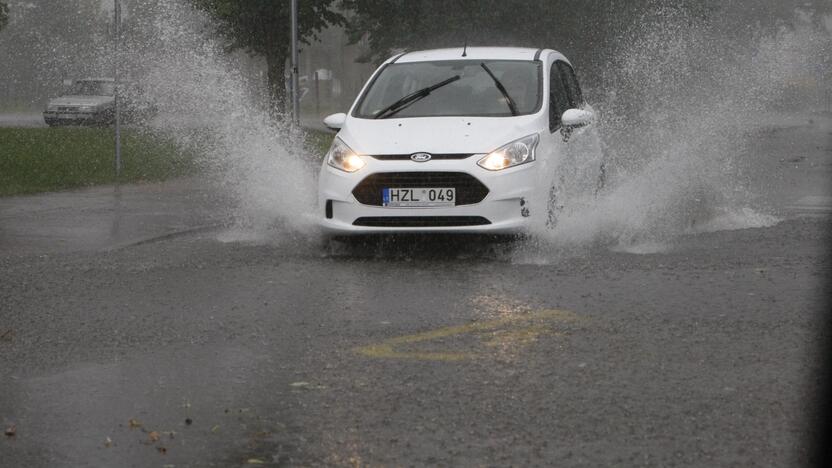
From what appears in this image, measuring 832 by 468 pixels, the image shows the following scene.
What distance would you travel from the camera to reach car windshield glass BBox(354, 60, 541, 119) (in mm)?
12703

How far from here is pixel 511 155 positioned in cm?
1177

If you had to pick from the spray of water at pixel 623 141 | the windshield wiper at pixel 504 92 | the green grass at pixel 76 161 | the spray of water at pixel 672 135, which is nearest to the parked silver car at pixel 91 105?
the spray of water at pixel 623 141

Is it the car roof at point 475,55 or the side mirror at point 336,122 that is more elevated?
the car roof at point 475,55

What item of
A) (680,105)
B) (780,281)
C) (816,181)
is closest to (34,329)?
(780,281)

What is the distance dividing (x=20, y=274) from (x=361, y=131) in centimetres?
294

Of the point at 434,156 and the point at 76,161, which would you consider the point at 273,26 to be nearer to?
the point at 76,161

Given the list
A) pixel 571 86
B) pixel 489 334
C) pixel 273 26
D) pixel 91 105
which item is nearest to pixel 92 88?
pixel 91 105

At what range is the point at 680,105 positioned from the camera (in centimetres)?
4225

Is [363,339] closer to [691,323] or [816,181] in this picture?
[691,323]

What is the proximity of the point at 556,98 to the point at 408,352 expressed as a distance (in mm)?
6122

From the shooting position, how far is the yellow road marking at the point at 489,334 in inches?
296

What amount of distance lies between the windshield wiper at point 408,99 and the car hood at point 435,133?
252 millimetres

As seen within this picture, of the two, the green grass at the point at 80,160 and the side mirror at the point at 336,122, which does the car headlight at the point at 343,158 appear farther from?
the green grass at the point at 80,160

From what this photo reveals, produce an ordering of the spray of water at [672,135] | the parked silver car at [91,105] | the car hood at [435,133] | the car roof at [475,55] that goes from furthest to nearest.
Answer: the parked silver car at [91,105] < the car roof at [475,55] < the spray of water at [672,135] < the car hood at [435,133]
